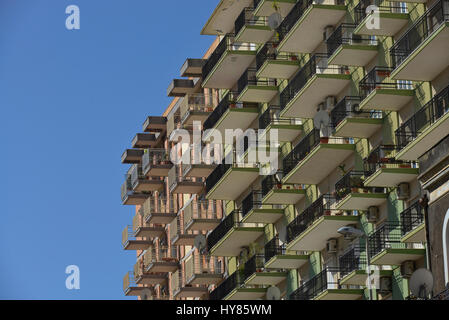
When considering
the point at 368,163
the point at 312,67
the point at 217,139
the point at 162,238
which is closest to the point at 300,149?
the point at 312,67

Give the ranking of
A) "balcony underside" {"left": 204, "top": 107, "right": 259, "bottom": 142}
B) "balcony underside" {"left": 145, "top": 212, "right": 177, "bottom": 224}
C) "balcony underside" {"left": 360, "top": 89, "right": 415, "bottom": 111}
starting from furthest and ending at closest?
"balcony underside" {"left": 145, "top": 212, "right": 177, "bottom": 224} → "balcony underside" {"left": 204, "top": 107, "right": 259, "bottom": 142} → "balcony underside" {"left": 360, "top": 89, "right": 415, "bottom": 111}

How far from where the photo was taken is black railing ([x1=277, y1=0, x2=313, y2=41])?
Answer: 55062 millimetres

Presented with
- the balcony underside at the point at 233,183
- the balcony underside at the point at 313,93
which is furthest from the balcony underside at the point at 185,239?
the balcony underside at the point at 313,93

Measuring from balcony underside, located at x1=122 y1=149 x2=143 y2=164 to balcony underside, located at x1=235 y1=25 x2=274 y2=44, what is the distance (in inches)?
989

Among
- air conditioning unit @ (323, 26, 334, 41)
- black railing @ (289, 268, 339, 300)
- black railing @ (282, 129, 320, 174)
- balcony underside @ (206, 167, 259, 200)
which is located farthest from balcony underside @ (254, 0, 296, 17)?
black railing @ (289, 268, 339, 300)

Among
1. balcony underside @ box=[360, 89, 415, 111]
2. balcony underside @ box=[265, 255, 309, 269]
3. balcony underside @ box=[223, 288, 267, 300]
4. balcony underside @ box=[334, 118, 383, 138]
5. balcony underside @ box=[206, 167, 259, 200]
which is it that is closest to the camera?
balcony underside @ box=[360, 89, 415, 111]

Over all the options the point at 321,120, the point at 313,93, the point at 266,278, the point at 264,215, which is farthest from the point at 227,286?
the point at 321,120

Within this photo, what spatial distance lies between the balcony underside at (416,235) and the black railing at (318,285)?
25.4ft

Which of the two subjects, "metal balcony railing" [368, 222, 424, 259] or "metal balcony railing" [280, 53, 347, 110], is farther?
"metal balcony railing" [280, 53, 347, 110]

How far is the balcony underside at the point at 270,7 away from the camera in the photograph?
58688mm

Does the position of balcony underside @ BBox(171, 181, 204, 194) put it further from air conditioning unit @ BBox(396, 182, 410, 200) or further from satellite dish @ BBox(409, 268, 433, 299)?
satellite dish @ BBox(409, 268, 433, 299)

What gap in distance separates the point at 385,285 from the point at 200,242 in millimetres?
23849

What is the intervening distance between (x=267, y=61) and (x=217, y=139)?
29.5 ft
